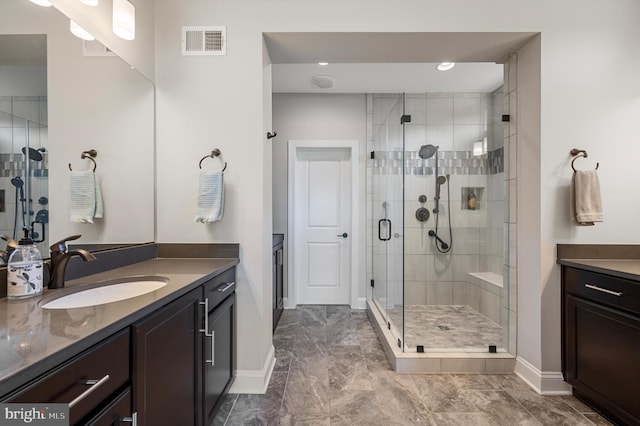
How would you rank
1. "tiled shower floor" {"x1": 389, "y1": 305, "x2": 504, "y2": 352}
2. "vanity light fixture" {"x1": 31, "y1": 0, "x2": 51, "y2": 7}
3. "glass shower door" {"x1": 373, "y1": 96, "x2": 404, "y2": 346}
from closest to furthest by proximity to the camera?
"vanity light fixture" {"x1": 31, "y1": 0, "x2": 51, "y2": 7} < "tiled shower floor" {"x1": 389, "y1": 305, "x2": 504, "y2": 352} < "glass shower door" {"x1": 373, "y1": 96, "x2": 404, "y2": 346}

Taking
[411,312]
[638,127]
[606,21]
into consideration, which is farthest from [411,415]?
[606,21]

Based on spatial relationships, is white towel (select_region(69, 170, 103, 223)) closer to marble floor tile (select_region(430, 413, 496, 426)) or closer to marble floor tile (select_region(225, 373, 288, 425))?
marble floor tile (select_region(225, 373, 288, 425))

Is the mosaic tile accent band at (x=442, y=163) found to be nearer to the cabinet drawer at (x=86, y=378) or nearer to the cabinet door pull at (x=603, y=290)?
the cabinet door pull at (x=603, y=290)

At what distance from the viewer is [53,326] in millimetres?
792

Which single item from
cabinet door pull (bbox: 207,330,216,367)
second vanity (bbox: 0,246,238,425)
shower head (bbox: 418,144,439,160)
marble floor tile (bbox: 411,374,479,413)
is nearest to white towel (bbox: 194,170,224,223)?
second vanity (bbox: 0,246,238,425)

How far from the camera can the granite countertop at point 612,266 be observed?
1.55m

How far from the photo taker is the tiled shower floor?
240cm

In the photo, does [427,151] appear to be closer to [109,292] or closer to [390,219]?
[390,219]

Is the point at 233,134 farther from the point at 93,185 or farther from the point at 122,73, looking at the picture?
the point at 93,185

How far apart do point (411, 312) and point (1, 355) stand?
3204 mm

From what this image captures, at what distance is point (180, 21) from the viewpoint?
2008 millimetres

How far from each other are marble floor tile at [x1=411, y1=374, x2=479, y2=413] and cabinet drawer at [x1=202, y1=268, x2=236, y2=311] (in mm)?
1450

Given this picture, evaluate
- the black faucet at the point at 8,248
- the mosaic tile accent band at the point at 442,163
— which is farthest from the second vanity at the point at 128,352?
the mosaic tile accent band at the point at 442,163

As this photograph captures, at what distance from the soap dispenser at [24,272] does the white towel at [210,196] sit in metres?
0.88
